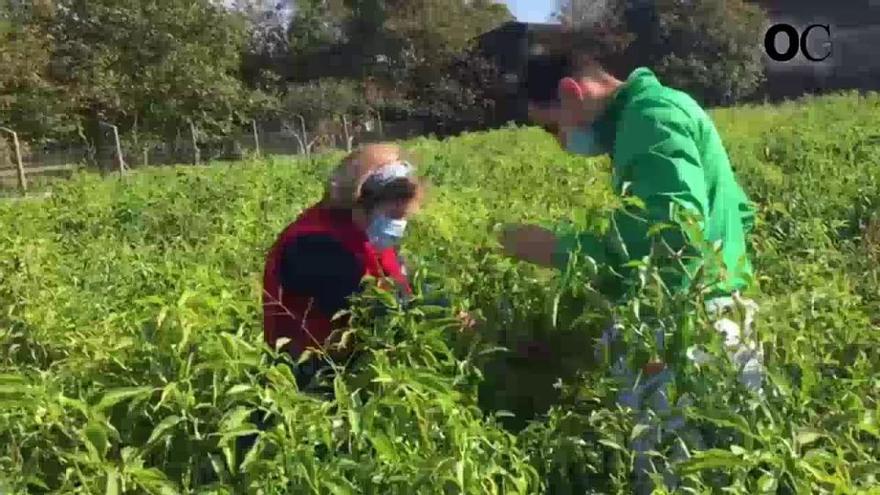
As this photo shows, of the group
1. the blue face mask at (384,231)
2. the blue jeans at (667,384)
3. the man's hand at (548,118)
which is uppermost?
the man's hand at (548,118)

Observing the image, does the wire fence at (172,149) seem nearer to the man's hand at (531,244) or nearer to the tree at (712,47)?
the tree at (712,47)

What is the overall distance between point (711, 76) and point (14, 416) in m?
39.2

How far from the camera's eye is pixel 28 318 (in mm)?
4148

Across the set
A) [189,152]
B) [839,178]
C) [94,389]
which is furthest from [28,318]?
[189,152]

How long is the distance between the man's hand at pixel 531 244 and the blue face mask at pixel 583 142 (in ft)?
0.69

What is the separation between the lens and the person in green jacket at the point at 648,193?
2383 mm

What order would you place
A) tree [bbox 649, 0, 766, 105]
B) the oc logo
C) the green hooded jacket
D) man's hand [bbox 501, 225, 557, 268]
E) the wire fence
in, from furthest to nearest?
tree [bbox 649, 0, 766, 105]
the wire fence
the oc logo
man's hand [bbox 501, 225, 557, 268]
the green hooded jacket

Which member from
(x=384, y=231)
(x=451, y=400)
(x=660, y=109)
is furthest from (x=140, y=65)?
(x=451, y=400)

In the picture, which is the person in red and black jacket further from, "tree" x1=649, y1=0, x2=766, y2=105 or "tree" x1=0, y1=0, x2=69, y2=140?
"tree" x1=649, y1=0, x2=766, y2=105

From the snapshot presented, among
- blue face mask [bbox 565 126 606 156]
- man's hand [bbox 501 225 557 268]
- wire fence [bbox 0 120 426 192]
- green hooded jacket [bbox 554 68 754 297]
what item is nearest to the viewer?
green hooded jacket [bbox 554 68 754 297]

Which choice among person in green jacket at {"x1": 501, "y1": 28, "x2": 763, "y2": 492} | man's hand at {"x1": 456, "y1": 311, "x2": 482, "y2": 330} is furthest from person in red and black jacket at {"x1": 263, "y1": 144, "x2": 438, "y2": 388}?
person in green jacket at {"x1": 501, "y1": 28, "x2": 763, "y2": 492}

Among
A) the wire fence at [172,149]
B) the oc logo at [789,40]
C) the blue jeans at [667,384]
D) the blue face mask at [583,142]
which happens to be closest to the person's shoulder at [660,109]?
the blue face mask at [583,142]

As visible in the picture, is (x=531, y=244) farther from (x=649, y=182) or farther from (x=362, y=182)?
(x=362, y=182)

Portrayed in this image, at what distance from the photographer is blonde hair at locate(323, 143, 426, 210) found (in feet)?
10.3
